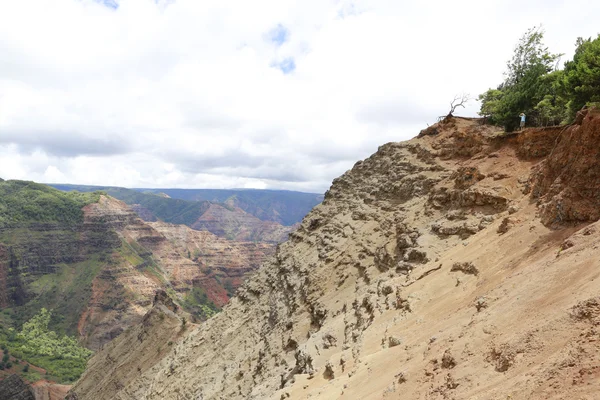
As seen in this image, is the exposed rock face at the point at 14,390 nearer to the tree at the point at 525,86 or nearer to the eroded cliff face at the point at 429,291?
the eroded cliff face at the point at 429,291

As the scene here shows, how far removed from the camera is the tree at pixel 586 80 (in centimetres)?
1619

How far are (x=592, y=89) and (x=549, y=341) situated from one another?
15.9 m

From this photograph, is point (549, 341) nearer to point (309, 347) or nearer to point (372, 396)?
point (372, 396)

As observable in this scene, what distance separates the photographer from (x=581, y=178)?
1191 cm

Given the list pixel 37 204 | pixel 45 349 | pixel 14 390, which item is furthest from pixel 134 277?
pixel 14 390

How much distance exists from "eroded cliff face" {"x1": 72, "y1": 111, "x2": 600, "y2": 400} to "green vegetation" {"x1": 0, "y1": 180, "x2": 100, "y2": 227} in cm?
15530

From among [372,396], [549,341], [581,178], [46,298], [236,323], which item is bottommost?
[46,298]

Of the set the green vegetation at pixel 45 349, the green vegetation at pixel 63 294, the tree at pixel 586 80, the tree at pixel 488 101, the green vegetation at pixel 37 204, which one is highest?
the tree at pixel 488 101

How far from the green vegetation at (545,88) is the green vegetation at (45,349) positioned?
381 ft

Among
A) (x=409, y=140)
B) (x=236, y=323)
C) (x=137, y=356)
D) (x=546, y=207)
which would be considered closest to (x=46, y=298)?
(x=137, y=356)

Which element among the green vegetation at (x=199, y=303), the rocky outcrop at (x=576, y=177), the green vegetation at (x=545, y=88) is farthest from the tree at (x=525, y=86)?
the green vegetation at (x=199, y=303)

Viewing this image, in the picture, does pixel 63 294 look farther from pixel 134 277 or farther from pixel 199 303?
pixel 199 303

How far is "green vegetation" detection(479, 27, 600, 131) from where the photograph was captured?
1676 centimetres

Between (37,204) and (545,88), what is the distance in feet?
647
